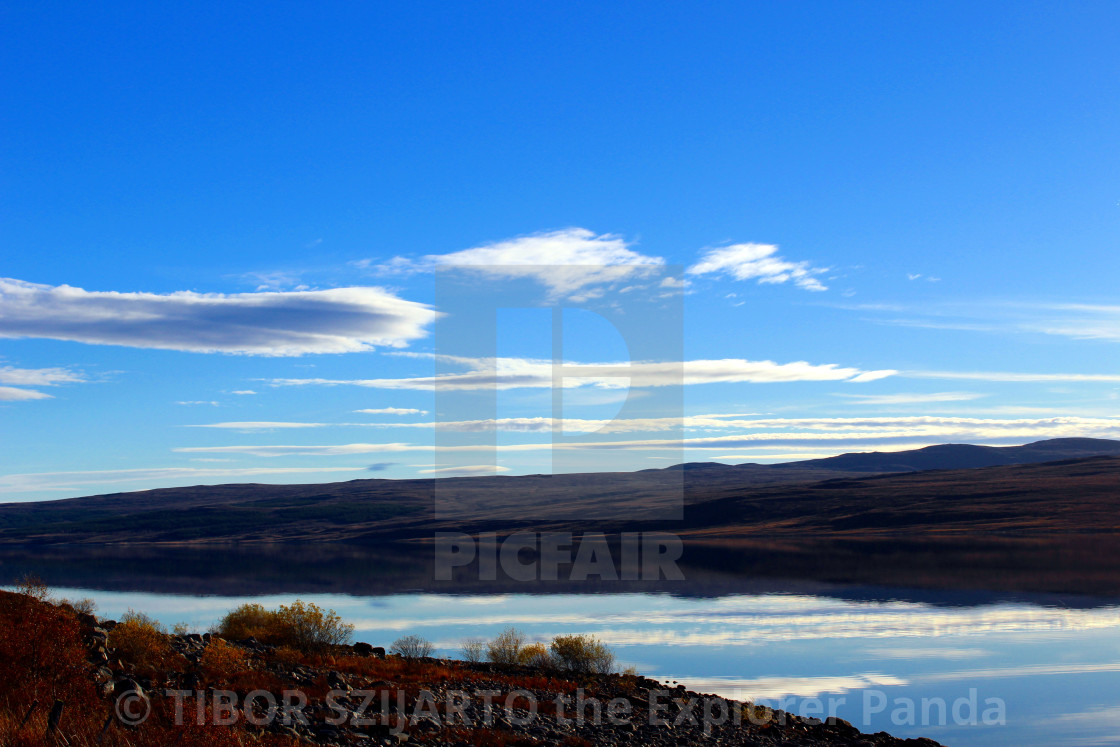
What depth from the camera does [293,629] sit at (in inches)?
766

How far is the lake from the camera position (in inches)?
659

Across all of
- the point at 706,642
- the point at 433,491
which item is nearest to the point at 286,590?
the point at 706,642

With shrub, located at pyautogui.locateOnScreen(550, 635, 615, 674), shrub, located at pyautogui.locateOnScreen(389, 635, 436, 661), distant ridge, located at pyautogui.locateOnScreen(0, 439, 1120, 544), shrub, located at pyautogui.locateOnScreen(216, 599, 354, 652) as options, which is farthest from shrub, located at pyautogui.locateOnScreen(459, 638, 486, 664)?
distant ridge, located at pyautogui.locateOnScreen(0, 439, 1120, 544)

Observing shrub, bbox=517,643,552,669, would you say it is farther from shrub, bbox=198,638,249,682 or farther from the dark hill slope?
the dark hill slope

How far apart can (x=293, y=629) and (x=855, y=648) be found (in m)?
16.7

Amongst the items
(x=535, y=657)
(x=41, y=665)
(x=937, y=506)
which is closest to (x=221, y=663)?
(x=41, y=665)

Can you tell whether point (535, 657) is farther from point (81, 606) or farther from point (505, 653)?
point (81, 606)

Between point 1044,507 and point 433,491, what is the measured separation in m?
141

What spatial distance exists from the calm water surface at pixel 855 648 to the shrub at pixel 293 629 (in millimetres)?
6320

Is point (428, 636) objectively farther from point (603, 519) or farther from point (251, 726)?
point (603, 519)

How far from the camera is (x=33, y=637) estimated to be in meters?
10.4

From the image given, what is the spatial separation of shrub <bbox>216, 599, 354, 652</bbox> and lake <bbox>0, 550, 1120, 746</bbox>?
6707mm

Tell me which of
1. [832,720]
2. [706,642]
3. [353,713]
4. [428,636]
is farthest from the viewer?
[428,636]

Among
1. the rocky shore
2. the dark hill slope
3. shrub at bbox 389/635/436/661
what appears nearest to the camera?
the rocky shore
